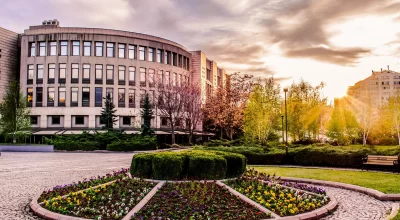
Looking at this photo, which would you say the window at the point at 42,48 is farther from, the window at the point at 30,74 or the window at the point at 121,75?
the window at the point at 121,75

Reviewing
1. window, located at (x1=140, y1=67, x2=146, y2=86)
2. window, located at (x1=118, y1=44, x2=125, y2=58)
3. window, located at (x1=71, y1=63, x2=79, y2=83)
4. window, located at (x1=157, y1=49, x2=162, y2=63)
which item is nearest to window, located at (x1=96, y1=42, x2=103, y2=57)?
window, located at (x1=118, y1=44, x2=125, y2=58)

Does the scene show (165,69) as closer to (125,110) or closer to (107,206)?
(125,110)

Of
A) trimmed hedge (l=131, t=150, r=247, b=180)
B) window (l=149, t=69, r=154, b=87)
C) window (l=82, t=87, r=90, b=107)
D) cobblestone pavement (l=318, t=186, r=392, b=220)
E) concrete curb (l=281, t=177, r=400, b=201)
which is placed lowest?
cobblestone pavement (l=318, t=186, r=392, b=220)

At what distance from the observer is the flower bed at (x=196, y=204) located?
8812 millimetres

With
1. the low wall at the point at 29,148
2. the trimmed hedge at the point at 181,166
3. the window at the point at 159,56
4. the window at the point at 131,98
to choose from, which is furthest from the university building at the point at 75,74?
the trimmed hedge at the point at 181,166

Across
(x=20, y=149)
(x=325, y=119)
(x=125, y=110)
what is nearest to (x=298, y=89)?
(x=325, y=119)

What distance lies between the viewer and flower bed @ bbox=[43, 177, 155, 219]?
30.3ft

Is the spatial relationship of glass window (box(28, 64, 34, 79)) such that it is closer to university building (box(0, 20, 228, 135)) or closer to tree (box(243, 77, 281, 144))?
university building (box(0, 20, 228, 135))

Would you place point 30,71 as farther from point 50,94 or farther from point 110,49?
point 110,49

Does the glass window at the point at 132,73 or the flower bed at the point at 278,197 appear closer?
the flower bed at the point at 278,197

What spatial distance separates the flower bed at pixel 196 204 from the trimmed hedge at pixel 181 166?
0.85 m

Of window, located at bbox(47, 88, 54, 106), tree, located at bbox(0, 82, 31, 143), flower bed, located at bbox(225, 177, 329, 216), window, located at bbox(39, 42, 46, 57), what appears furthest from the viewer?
window, located at bbox(39, 42, 46, 57)

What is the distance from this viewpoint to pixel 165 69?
67312mm

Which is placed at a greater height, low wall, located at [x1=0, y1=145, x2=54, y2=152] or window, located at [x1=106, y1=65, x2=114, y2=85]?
window, located at [x1=106, y1=65, x2=114, y2=85]
